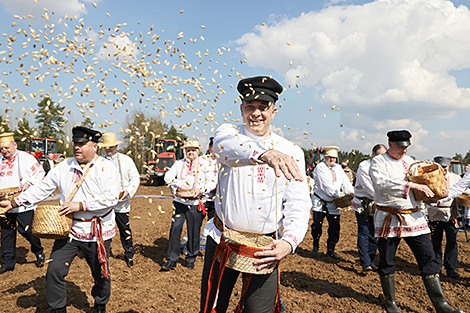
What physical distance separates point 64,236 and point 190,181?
9.51 ft

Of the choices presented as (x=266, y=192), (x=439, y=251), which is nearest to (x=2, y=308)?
(x=266, y=192)

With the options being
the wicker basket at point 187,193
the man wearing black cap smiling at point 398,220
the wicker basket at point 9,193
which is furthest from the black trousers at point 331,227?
the wicker basket at point 9,193

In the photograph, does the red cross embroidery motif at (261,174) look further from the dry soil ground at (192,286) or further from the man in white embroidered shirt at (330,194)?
the man in white embroidered shirt at (330,194)

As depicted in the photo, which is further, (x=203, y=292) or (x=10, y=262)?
(x=10, y=262)

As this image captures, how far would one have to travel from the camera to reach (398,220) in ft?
13.3

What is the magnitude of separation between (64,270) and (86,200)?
32.8 inches

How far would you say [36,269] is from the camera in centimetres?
553

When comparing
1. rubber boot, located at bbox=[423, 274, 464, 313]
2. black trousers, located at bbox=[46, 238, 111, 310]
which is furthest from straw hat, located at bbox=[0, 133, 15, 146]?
rubber boot, located at bbox=[423, 274, 464, 313]

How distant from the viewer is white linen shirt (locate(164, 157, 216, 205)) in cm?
602

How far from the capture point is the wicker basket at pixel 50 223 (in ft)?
11.2

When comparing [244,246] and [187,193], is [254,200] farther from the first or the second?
[187,193]

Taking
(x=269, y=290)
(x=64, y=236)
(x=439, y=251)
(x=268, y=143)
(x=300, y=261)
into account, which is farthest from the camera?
(x=300, y=261)

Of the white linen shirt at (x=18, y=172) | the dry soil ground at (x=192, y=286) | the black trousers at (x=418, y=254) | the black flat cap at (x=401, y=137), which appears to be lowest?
the dry soil ground at (x=192, y=286)

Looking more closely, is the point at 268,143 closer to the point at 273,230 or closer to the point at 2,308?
the point at 273,230
